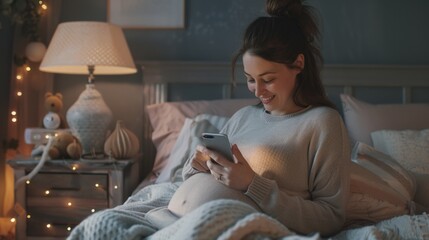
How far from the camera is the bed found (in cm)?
92

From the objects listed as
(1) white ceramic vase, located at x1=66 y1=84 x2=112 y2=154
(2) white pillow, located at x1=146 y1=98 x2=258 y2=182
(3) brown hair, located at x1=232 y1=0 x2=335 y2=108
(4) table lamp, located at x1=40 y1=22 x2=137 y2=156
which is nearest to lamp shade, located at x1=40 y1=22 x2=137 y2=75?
(4) table lamp, located at x1=40 y1=22 x2=137 y2=156

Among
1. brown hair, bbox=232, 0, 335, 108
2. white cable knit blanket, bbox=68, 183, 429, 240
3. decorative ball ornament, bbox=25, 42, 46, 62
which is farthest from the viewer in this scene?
decorative ball ornament, bbox=25, 42, 46, 62

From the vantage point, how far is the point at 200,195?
3.77 ft

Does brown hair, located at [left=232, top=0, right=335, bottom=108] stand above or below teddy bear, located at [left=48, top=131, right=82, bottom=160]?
above

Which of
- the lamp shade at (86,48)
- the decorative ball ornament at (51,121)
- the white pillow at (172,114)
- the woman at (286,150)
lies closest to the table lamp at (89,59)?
the lamp shade at (86,48)

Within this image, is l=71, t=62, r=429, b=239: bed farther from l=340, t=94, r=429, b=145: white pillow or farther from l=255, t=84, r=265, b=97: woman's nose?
l=255, t=84, r=265, b=97: woman's nose

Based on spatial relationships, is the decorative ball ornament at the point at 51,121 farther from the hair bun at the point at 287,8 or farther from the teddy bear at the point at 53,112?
the hair bun at the point at 287,8

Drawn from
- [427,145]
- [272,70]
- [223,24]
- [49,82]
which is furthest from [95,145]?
[427,145]

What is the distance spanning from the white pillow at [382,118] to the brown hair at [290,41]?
2.98 ft

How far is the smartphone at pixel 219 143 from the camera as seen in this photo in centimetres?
116

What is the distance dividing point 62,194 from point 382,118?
1437 mm

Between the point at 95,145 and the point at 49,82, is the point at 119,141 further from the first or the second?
the point at 49,82

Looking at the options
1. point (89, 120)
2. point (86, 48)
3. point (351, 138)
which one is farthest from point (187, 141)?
point (351, 138)

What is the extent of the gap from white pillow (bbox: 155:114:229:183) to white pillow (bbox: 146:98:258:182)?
14cm
